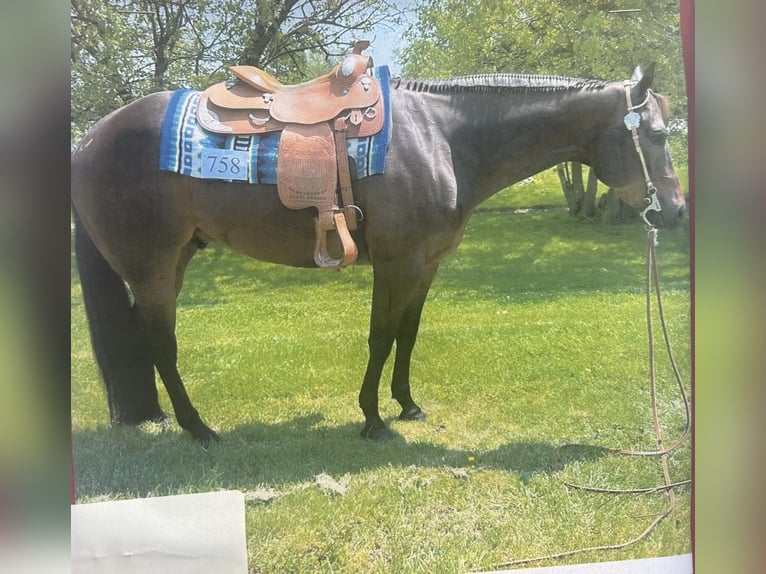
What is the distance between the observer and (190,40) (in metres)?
1.79

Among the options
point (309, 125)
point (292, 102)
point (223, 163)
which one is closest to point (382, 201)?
point (309, 125)

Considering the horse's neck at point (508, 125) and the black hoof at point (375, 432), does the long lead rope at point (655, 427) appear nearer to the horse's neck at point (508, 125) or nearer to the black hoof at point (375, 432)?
the horse's neck at point (508, 125)

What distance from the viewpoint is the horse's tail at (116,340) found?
5.92 ft

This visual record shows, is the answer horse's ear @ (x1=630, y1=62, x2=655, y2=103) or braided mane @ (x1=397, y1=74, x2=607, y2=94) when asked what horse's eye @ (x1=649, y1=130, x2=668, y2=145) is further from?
braided mane @ (x1=397, y1=74, x2=607, y2=94)

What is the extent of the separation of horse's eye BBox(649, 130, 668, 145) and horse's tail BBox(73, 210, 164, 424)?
2056mm

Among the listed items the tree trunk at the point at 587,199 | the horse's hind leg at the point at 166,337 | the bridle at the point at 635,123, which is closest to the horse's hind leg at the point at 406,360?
the tree trunk at the point at 587,199

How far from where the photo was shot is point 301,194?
181cm

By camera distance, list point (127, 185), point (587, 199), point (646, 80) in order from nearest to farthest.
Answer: point (127, 185) < point (646, 80) < point (587, 199)

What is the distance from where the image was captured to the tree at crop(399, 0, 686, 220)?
192 centimetres

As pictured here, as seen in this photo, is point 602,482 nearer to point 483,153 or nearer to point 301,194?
point 483,153

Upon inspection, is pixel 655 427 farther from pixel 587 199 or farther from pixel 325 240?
pixel 325 240

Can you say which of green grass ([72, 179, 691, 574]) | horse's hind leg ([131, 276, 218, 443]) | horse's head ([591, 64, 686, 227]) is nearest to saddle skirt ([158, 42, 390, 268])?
green grass ([72, 179, 691, 574])

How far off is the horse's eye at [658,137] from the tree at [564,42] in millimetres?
137

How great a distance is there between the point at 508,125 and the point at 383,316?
87 cm
